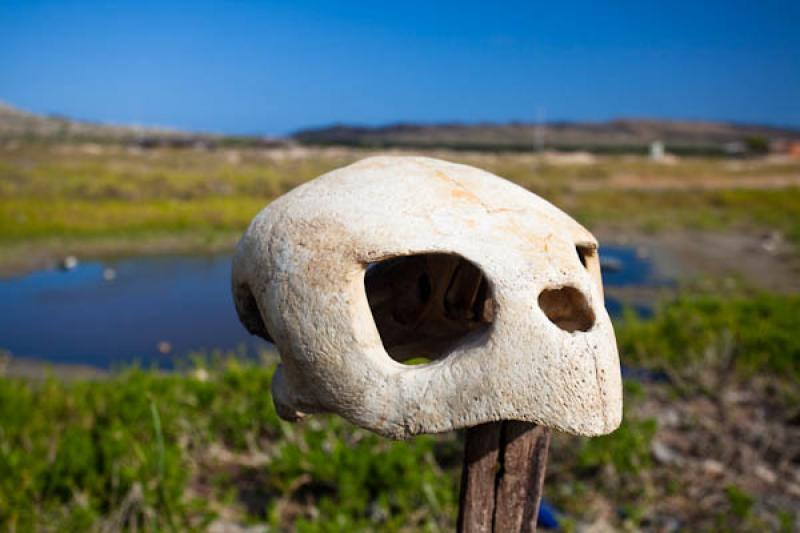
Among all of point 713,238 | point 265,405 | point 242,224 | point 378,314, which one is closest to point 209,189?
point 242,224

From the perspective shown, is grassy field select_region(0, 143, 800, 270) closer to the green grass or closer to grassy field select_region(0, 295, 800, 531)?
the green grass

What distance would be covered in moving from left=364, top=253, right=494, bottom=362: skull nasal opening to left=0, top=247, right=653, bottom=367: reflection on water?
7469 millimetres

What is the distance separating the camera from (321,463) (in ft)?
15.9

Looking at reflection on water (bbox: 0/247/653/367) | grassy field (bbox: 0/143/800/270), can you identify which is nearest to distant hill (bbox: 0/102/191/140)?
grassy field (bbox: 0/143/800/270)

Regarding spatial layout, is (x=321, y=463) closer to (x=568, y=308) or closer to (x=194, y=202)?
(x=568, y=308)

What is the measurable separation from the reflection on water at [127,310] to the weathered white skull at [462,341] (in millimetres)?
7963

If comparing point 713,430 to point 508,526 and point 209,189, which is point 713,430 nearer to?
point 508,526

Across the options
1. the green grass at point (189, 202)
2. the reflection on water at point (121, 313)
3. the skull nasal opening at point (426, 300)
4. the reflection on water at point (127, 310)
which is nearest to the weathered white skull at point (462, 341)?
the skull nasal opening at point (426, 300)

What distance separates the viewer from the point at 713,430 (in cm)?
591

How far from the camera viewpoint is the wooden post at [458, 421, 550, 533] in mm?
2316

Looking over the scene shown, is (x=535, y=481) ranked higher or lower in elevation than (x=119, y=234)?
higher

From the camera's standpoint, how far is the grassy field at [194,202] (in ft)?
58.5

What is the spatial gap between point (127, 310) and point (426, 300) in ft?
34.9

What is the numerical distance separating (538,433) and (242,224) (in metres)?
18.1
